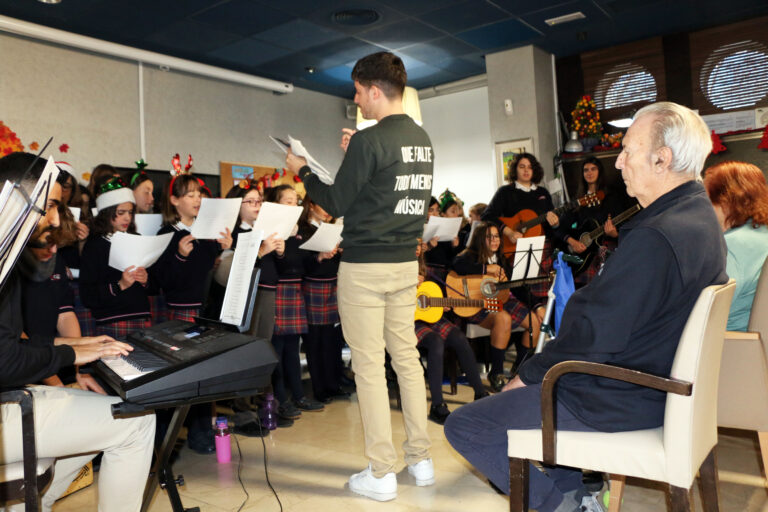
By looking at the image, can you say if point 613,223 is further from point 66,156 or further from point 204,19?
point 66,156

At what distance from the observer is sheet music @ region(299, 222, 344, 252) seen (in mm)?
Result: 3424

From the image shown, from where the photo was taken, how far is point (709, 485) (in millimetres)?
1618

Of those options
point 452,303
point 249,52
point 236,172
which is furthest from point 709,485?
point 236,172

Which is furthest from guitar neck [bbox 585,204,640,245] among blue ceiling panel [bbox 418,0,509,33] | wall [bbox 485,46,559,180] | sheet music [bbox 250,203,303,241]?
sheet music [bbox 250,203,303,241]

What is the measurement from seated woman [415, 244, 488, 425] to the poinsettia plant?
367 centimetres

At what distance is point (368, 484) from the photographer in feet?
7.77

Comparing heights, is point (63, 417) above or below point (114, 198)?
below

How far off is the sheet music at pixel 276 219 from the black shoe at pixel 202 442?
1085 mm

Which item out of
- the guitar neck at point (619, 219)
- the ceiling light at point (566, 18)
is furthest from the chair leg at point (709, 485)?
the ceiling light at point (566, 18)

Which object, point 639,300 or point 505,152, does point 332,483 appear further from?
point 505,152

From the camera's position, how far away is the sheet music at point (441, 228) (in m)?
4.18

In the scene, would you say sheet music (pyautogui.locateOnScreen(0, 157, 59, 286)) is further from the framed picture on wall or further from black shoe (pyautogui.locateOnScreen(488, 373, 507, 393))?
the framed picture on wall

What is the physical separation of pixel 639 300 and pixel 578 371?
0.23 m

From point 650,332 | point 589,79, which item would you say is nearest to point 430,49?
point 589,79
